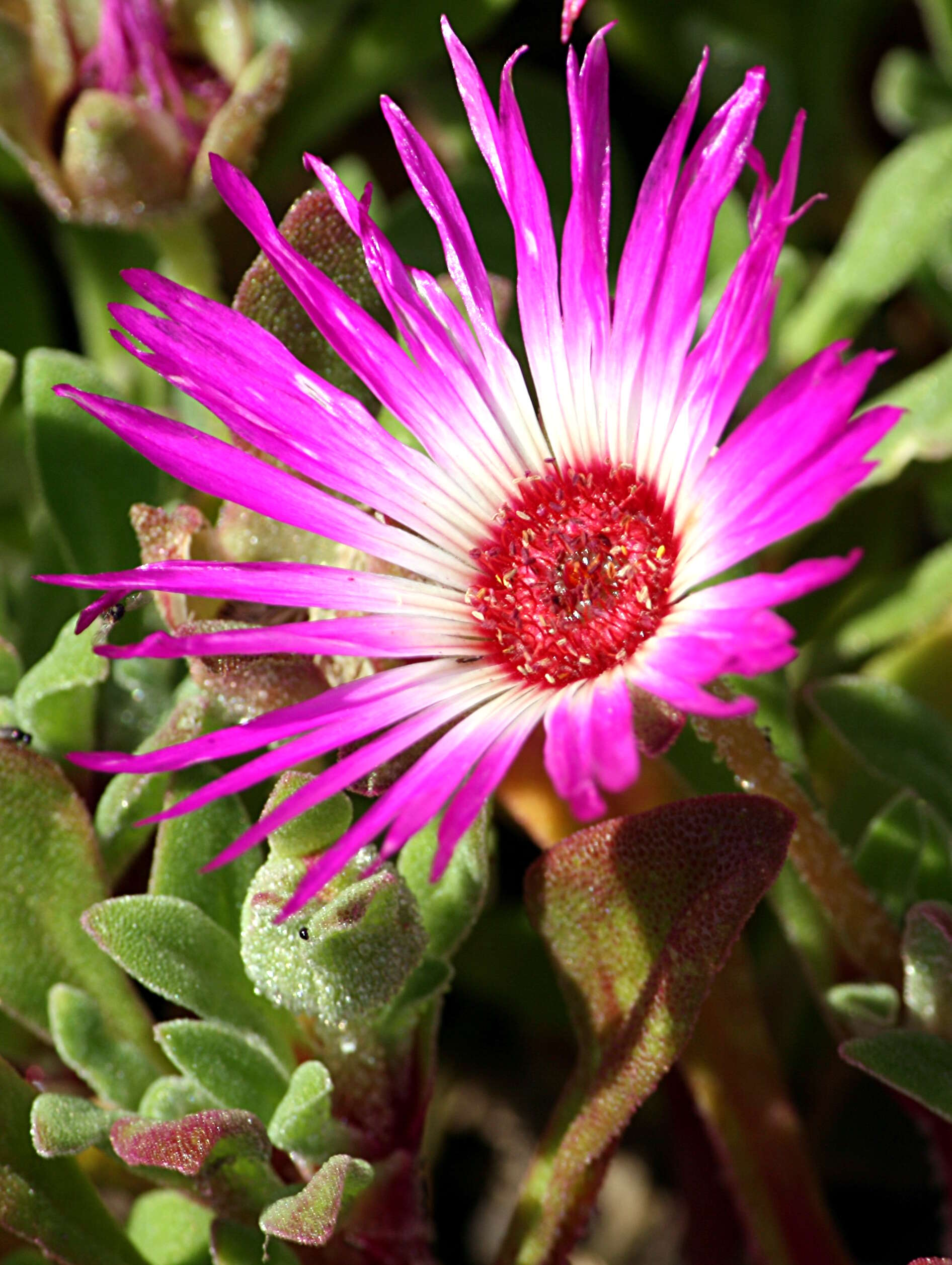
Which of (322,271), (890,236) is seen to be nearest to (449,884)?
(322,271)

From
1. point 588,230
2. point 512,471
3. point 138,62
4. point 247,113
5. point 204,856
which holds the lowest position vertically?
point 204,856

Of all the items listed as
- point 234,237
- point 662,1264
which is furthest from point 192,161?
point 662,1264

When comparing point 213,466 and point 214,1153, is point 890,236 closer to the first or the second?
point 213,466

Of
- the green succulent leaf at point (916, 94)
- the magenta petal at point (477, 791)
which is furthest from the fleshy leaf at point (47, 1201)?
the green succulent leaf at point (916, 94)

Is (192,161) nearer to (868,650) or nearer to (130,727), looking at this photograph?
(130,727)

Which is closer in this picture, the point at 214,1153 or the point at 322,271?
the point at 214,1153

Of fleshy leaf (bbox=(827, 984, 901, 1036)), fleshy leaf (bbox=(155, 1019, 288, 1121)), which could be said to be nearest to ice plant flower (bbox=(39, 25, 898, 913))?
fleshy leaf (bbox=(155, 1019, 288, 1121))

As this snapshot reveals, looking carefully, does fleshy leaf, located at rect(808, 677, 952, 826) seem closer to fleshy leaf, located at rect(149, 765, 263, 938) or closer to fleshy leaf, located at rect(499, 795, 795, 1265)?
fleshy leaf, located at rect(499, 795, 795, 1265)
